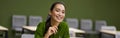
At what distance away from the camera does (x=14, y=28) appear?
702 centimetres

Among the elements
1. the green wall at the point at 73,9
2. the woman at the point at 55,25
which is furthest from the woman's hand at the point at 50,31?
the green wall at the point at 73,9

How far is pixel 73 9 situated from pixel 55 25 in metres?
6.69

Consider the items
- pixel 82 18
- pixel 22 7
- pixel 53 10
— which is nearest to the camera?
pixel 53 10

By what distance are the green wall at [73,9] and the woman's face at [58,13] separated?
20.6 ft

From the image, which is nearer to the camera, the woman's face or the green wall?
the woman's face

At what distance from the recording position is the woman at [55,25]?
4.00 feet

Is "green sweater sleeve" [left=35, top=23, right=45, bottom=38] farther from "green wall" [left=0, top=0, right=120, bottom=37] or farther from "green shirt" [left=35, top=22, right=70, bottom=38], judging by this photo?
"green wall" [left=0, top=0, right=120, bottom=37]

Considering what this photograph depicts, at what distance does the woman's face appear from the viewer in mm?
1206

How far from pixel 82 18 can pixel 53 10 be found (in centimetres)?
682

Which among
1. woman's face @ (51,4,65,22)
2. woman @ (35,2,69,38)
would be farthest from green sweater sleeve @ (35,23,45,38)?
woman's face @ (51,4,65,22)

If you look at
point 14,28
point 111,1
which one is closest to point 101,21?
point 111,1

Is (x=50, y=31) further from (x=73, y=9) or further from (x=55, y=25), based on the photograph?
(x=73, y=9)

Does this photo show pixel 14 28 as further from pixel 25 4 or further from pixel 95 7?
pixel 95 7

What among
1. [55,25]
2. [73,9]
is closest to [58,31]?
[55,25]
